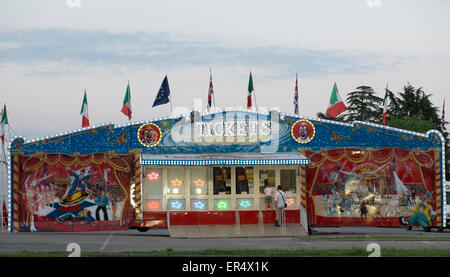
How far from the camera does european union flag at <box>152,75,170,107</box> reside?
1302 inches

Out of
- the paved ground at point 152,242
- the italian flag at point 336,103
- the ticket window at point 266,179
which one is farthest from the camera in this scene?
the italian flag at point 336,103

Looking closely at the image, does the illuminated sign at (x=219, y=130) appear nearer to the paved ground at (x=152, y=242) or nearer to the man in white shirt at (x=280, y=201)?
the man in white shirt at (x=280, y=201)

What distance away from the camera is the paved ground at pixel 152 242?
2405cm

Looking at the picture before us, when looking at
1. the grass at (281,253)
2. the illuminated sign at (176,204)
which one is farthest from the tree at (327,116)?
the grass at (281,253)

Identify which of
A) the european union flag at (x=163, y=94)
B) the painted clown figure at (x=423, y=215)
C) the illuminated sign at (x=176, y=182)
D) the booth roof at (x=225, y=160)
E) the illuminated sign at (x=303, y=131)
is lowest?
the painted clown figure at (x=423, y=215)

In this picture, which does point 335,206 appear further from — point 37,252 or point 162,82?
point 37,252

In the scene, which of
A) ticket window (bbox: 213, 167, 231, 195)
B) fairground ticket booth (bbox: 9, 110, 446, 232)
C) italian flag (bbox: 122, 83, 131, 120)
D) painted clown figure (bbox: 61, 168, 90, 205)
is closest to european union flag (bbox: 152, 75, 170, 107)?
italian flag (bbox: 122, 83, 131, 120)

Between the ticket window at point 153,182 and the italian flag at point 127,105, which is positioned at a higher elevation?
the italian flag at point 127,105

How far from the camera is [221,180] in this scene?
32.2m

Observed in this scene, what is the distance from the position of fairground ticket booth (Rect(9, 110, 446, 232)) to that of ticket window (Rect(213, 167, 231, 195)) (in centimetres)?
4

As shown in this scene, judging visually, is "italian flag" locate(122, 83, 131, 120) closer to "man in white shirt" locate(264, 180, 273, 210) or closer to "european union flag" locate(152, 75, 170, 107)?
"european union flag" locate(152, 75, 170, 107)

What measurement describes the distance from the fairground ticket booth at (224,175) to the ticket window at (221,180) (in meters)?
0.04

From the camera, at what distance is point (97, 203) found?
103 feet
